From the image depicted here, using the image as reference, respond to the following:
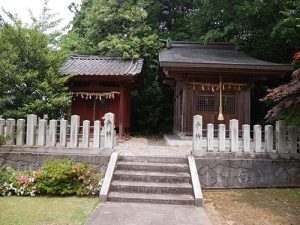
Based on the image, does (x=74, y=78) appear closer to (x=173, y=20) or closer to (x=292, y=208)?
(x=292, y=208)

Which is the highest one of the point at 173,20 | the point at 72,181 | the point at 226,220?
the point at 173,20

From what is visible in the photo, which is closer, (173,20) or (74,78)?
(74,78)

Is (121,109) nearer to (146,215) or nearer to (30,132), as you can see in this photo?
(30,132)

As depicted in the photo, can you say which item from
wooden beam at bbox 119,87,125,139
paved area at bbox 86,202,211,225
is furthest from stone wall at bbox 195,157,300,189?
wooden beam at bbox 119,87,125,139

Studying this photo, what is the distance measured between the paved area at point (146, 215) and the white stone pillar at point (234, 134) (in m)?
2.53

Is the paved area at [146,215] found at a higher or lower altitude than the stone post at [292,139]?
lower

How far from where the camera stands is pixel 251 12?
555 inches

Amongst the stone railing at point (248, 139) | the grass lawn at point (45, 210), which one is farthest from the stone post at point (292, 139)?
the grass lawn at point (45, 210)

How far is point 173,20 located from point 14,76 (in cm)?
1783

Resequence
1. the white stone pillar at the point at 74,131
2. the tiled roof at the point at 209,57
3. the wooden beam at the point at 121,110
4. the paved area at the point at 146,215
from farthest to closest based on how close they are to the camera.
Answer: the wooden beam at the point at 121,110 → the tiled roof at the point at 209,57 → the white stone pillar at the point at 74,131 → the paved area at the point at 146,215

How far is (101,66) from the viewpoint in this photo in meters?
14.9

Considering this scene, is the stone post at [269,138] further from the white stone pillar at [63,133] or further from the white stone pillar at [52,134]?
the white stone pillar at [52,134]

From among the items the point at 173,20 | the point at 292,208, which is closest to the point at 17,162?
the point at 292,208

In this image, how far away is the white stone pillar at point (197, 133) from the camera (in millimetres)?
8211
